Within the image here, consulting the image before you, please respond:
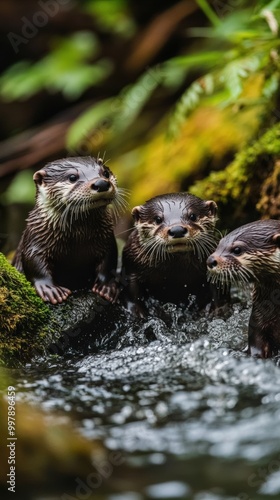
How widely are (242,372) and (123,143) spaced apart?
4783mm

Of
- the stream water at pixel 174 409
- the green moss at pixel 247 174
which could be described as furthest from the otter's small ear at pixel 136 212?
the green moss at pixel 247 174

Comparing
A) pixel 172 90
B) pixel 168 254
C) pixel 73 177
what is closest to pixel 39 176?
pixel 73 177

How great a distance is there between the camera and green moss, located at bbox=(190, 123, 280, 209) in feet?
17.2

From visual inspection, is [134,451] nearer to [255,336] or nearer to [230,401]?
[230,401]

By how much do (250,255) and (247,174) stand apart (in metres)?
1.62

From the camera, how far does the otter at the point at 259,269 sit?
12.4 ft

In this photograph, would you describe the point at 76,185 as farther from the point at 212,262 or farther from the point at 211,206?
the point at 212,262

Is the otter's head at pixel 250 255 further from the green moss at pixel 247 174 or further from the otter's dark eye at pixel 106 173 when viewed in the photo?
the green moss at pixel 247 174

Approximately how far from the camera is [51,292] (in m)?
4.14

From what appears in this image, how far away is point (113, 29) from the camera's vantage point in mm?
8602

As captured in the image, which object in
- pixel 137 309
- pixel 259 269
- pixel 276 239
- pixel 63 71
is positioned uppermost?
pixel 63 71

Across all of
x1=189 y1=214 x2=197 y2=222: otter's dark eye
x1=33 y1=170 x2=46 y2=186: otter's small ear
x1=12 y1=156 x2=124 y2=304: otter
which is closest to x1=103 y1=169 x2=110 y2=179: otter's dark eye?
x1=12 y1=156 x2=124 y2=304: otter

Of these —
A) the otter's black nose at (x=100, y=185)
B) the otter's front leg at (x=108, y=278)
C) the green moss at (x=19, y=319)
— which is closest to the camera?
the green moss at (x=19, y=319)

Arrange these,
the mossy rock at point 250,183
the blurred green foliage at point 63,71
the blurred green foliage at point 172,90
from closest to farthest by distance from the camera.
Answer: the mossy rock at point 250,183
the blurred green foliage at point 172,90
the blurred green foliage at point 63,71
